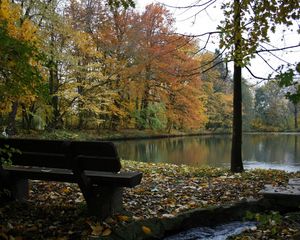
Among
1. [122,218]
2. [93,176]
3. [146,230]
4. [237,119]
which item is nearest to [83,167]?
[93,176]

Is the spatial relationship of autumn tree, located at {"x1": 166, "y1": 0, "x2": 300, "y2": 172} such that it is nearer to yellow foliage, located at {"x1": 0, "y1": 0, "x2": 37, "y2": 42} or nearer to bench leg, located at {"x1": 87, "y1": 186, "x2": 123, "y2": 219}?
bench leg, located at {"x1": 87, "y1": 186, "x2": 123, "y2": 219}

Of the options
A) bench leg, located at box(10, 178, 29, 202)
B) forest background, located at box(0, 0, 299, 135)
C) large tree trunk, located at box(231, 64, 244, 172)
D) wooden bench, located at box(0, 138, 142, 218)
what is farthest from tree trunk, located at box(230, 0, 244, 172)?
forest background, located at box(0, 0, 299, 135)

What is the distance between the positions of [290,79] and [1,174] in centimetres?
363

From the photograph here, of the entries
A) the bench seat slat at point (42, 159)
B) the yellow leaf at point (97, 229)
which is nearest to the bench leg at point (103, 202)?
the yellow leaf at point (97, 229)

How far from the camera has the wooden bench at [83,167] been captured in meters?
3.96

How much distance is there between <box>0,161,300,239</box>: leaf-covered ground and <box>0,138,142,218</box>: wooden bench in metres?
0.24

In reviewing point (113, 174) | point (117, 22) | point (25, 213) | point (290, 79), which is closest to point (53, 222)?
point (25, 213)

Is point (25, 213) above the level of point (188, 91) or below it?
below

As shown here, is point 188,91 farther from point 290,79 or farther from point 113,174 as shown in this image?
point 290,79

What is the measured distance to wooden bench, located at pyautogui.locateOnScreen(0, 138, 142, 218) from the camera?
396 centimetres

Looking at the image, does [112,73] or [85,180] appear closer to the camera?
[85,180]

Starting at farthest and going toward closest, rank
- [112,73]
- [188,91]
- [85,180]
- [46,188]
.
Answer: [188,91] < [112,73] < [46,188] < [85,180]

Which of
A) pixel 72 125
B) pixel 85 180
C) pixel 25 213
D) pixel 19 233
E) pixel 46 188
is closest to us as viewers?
pixel 19 233

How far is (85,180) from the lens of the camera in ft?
13.7
